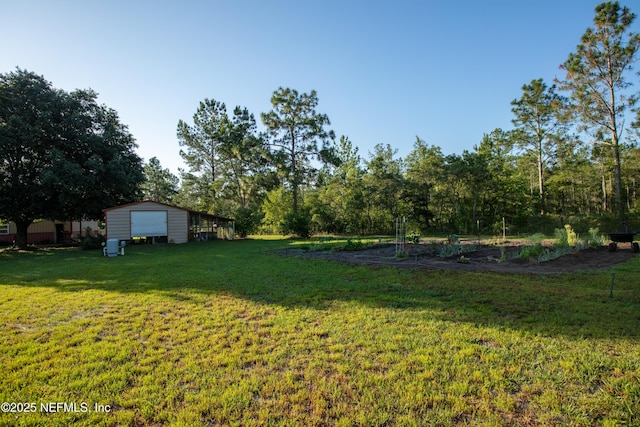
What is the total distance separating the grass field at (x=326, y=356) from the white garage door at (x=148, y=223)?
13.1 m

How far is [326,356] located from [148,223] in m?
17.9

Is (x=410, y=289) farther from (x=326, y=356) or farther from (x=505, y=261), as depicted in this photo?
(x=505, y=261)

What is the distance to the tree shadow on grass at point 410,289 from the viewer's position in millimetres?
3758

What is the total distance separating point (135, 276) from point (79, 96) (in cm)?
1660

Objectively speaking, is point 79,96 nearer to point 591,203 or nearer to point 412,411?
point 412,411

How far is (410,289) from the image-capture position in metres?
5.36

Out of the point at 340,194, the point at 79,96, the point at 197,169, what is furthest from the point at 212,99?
the point at 340,194

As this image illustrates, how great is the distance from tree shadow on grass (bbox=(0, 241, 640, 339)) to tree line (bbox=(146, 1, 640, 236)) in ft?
46.7

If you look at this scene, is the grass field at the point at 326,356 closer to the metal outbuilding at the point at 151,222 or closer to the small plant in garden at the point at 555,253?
the small plant in garden at the point at 555,253

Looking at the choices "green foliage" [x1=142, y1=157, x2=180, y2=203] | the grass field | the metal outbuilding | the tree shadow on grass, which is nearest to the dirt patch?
the tree shadow on grass

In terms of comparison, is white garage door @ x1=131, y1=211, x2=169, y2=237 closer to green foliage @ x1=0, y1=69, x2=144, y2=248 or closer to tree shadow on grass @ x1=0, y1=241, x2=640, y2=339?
green foliage @ x1=0, y1=69, x2=144, y2=248

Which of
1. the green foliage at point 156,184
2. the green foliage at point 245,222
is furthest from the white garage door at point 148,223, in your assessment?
the green foliage at point 156,184

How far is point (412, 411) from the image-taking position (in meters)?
2.04

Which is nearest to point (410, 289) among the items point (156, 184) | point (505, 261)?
point (505, 261)
